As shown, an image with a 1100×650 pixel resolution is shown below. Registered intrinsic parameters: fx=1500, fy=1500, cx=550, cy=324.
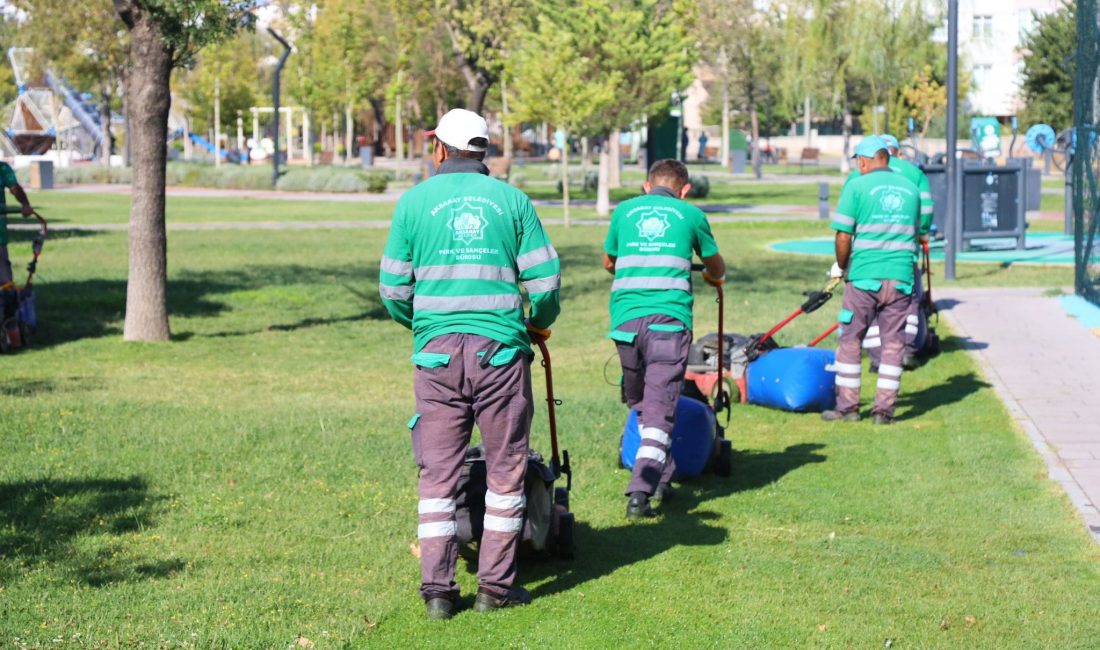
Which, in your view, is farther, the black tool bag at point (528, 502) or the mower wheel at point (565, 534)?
the mower wheel at point (565, 534)

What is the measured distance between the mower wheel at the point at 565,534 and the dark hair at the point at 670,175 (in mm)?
2051

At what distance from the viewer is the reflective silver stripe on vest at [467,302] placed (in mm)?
5586

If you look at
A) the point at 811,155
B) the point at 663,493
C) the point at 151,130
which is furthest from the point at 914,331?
the point at 811,155

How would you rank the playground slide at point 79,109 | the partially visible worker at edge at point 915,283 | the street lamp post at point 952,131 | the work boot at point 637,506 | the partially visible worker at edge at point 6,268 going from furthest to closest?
the playground slide at point 79,109 < the street lamp post at point 952,131 < the partially visible worker at edge at point 6,268 < the partially visible worker at edge at point 915,283 < the work boot at point 637,506

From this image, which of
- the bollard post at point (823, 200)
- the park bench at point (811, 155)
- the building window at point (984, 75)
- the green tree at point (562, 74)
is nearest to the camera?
the bollard post at point (823, 200)

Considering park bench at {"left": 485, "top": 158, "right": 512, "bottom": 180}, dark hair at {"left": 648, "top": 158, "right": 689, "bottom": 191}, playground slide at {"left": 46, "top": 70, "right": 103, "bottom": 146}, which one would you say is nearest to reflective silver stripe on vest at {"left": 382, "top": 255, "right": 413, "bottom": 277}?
dark hair at {"left": 648, "top": 158, "right": 689, "bottom": 191}

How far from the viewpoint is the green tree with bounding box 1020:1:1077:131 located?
64.8 metres

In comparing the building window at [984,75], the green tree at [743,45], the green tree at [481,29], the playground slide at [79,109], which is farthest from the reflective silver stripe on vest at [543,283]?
the building window at [984,75]

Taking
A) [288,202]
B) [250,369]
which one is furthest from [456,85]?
[250,369]

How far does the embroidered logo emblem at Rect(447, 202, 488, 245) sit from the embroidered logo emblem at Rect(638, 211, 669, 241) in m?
2.11

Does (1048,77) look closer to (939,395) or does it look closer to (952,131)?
(952,131)

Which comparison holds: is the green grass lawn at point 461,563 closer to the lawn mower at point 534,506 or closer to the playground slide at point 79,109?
the lawn mower at point 534,506

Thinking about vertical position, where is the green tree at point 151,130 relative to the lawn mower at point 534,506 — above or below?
Answer: above

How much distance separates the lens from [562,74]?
101 feet
